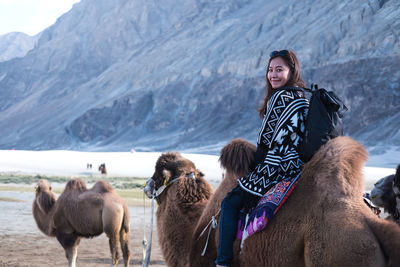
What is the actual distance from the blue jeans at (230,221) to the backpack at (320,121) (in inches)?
17.7

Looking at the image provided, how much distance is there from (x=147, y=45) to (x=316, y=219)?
10041cm

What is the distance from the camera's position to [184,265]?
13.6 ft

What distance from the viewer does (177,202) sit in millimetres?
4469

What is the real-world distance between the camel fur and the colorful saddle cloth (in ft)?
4.01

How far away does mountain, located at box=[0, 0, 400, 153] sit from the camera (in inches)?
2466

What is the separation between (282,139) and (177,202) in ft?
5.43

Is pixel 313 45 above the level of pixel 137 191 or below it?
above

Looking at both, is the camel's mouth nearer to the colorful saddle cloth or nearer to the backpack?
the colorful saddle cloth

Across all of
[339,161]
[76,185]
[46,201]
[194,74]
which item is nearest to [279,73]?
[339,161]

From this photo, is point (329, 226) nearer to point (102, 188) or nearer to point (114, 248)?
point (114, 248)

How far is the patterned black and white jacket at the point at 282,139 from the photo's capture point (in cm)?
306

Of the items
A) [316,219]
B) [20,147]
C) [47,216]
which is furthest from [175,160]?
[20,147]

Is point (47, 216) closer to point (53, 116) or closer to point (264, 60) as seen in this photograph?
point (264, 60)

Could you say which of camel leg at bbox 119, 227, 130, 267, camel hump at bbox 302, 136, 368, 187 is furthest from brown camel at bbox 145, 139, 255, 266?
camel leg at bbox 119, 227, 130, 267
